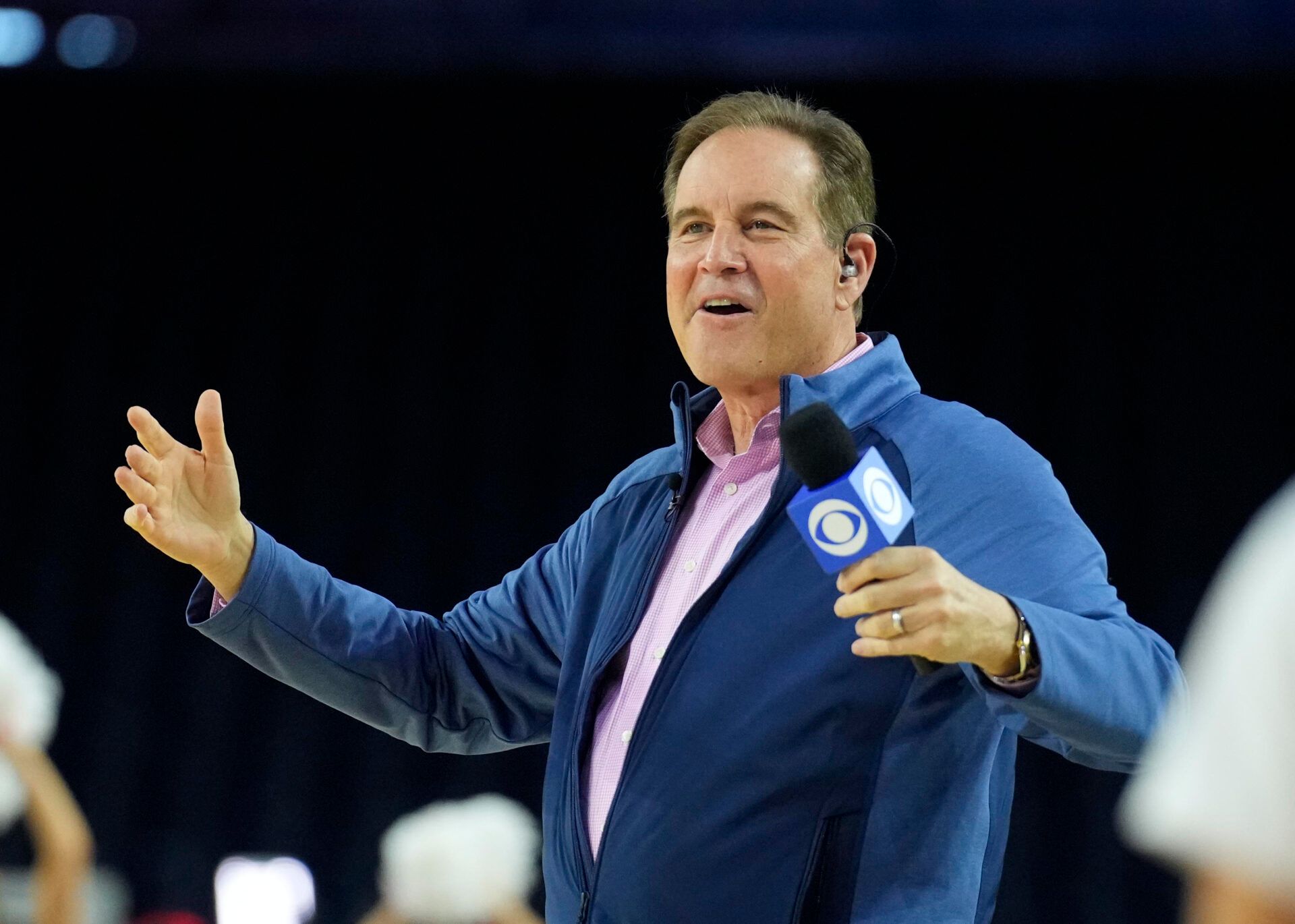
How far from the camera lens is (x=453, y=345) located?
4.91m

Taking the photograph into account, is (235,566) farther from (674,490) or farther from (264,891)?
(264,891)

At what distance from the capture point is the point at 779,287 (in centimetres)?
181

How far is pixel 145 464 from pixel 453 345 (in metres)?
3.24

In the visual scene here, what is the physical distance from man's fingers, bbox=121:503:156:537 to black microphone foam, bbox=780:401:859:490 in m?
0.77

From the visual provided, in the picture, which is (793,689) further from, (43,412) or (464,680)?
(43,412)

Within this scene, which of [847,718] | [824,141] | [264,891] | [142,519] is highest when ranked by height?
[824,141]

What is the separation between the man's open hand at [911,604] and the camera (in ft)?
3.74

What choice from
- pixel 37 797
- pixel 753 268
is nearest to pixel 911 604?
pixel 753 268

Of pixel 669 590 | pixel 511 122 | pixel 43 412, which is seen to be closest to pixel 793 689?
pixel 669 590

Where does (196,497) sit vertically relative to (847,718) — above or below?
above

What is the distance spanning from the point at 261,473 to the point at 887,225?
6.85ft

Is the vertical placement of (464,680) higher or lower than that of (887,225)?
lower

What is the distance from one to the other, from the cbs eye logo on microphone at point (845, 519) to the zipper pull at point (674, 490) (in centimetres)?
57

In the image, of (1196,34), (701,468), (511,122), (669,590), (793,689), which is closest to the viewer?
(793,689)
